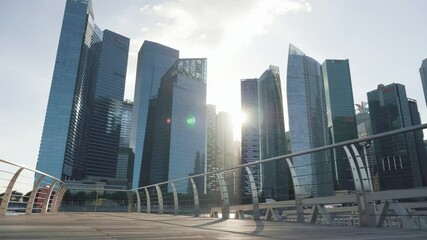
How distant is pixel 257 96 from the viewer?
631ft

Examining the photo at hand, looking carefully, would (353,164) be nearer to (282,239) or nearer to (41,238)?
(282,239)

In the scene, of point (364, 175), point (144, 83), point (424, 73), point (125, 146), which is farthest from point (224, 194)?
point (125, 146)

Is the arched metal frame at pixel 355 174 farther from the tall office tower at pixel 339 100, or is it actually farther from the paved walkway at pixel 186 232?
the tall office tower at pixel 339 100

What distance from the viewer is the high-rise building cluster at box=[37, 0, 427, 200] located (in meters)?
127

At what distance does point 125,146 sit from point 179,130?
191ft

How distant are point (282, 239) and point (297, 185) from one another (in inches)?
103

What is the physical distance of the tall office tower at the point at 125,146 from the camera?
169500 millimetres

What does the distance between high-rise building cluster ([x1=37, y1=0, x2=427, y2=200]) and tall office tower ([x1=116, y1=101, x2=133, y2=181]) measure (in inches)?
23.2

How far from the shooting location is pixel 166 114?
136 meters

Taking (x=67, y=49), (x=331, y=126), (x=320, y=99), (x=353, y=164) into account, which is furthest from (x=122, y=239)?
(x=320, y=99)

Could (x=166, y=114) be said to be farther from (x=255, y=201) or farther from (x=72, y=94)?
(x=255, y=201)

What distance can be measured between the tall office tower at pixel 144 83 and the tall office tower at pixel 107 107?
971 cm

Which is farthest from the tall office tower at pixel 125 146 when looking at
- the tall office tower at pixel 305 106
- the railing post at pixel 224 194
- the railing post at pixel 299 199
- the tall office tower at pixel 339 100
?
the railing post at pixel 299 199

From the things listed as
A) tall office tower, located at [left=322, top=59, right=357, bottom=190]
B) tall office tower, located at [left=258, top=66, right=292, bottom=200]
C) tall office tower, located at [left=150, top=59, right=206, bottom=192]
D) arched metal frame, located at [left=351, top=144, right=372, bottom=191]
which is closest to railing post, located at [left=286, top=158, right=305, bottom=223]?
arched metal frame, located at [left=351, top=144, right=372, bottom=191]
